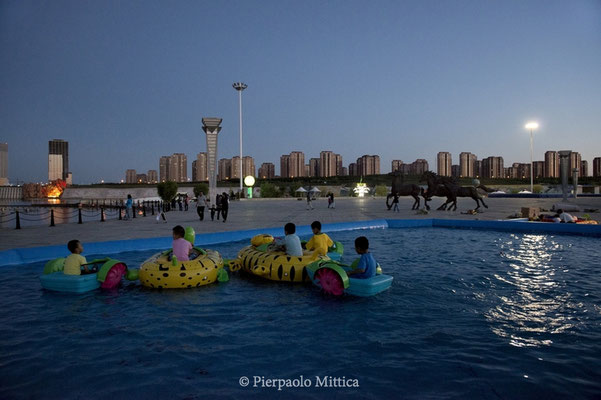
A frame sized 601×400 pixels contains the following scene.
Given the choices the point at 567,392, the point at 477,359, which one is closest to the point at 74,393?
the point at 477,359

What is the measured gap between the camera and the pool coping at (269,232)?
11.5 metres

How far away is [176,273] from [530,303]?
666cm

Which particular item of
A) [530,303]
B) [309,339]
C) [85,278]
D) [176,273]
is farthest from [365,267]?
[85,278]

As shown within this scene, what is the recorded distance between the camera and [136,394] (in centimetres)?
411

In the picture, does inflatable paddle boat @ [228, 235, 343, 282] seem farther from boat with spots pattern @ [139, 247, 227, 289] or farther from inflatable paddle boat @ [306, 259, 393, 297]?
boat with spots pattern @ [139, 247, 227, 289]

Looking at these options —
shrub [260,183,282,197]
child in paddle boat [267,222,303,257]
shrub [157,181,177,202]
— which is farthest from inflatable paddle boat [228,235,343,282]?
shrub [260,183,282,197]

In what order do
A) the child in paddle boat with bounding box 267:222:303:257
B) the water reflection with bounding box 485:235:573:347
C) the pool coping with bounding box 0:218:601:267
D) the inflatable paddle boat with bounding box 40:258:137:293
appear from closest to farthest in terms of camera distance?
the water reflection with bounding box 485:235:573:347 → the inflatable paddle boat with bounding box 40:258:137:293 → the child in paddle boat with bounding box 267:222:303:257 → the pool coping with bounding box 0:218:601:267

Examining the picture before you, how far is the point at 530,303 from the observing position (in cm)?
722

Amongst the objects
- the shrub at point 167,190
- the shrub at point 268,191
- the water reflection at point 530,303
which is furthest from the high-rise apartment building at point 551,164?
the water reflection at point 530,303

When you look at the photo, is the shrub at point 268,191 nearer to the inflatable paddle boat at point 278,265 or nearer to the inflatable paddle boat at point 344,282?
the inflatable paddle boat at point 278,265

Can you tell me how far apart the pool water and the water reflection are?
0.13 ft

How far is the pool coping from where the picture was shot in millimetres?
11453

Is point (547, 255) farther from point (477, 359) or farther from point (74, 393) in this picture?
point (74, 393)

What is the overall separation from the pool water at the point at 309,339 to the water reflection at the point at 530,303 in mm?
40
